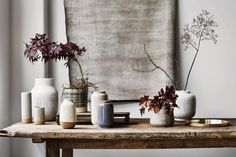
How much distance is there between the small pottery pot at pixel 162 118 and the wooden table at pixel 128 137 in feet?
0.38

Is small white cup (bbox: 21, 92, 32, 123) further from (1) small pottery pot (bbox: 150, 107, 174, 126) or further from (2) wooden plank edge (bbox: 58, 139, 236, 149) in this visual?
(1) small pottery pot (bbox: 150, 107, 174, 126)

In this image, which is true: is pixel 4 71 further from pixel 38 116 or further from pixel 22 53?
pixel 38 116

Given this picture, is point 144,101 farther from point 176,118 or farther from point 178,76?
point 178,76

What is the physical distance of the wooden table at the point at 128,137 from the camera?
2.47 m

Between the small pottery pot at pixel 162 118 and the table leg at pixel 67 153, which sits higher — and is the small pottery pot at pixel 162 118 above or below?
above

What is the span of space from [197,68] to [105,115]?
42.5 inches

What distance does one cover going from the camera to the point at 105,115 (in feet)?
8.75

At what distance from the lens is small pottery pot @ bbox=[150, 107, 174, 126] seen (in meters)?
2.70

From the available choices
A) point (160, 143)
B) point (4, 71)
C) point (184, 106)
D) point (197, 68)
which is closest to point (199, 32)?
point (197, 68)

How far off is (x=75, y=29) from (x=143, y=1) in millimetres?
556

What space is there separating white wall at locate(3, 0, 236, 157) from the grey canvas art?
0.54ft

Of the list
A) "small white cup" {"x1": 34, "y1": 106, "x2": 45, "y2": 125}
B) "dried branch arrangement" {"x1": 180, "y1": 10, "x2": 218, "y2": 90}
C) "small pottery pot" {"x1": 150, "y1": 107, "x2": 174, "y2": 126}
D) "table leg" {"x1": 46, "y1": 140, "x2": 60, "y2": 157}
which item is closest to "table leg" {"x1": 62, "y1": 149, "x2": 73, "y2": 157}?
"small white cup" {"x1": 34, "y1": 106, "x2": 45, "y2": 125}

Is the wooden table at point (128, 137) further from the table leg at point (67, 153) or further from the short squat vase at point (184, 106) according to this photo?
the table leg at point (67, 153)

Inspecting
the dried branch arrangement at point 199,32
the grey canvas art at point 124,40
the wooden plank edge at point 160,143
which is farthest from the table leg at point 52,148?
the dried branch arrangement at point 199,32
